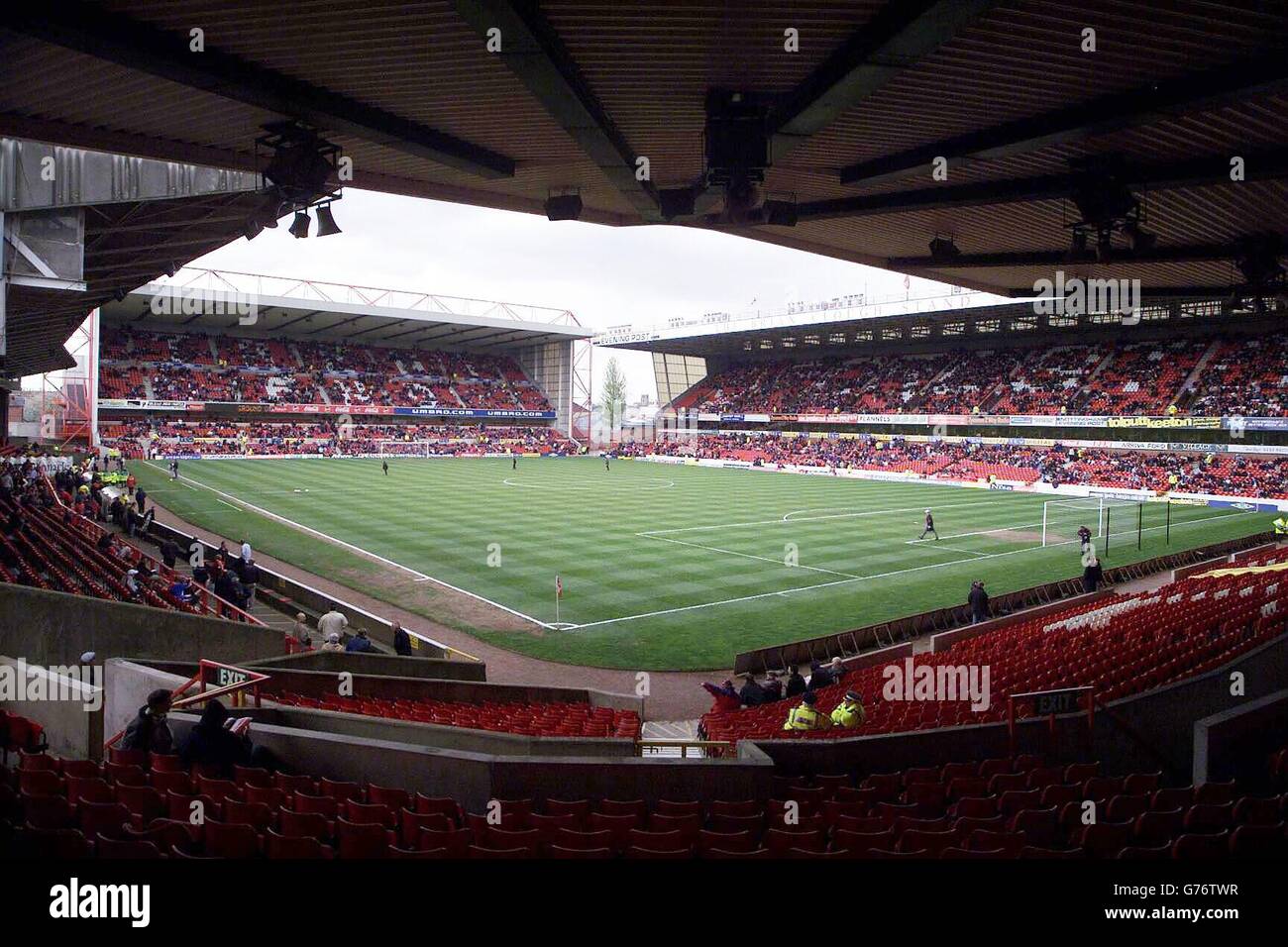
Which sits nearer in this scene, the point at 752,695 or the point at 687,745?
the point at 687,745

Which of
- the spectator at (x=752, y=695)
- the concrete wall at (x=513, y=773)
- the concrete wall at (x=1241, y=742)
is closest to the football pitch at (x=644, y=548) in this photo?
the spectator at (x=752, y=695)

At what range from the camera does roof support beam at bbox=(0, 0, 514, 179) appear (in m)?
6.81

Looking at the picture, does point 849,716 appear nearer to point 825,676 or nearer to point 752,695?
point 752,695

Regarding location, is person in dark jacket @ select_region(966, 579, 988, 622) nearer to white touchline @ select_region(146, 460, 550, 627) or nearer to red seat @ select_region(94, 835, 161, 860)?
white touchline @ select_region(146, 460, 550, 627)

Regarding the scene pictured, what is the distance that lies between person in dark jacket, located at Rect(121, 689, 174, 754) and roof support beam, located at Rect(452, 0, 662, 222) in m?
6.14

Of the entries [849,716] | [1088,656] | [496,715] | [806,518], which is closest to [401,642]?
[496,715]

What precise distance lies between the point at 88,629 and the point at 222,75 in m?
8.14

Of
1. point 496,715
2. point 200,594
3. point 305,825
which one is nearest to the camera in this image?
point 305,825

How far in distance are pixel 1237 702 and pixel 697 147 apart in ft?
29.1

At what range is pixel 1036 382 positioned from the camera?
6284 centimetres

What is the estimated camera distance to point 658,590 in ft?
74.6

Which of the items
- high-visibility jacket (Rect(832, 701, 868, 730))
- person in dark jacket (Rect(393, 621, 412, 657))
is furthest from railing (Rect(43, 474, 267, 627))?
high-visibility jacket (Rect(832, 701, 868, 730))
